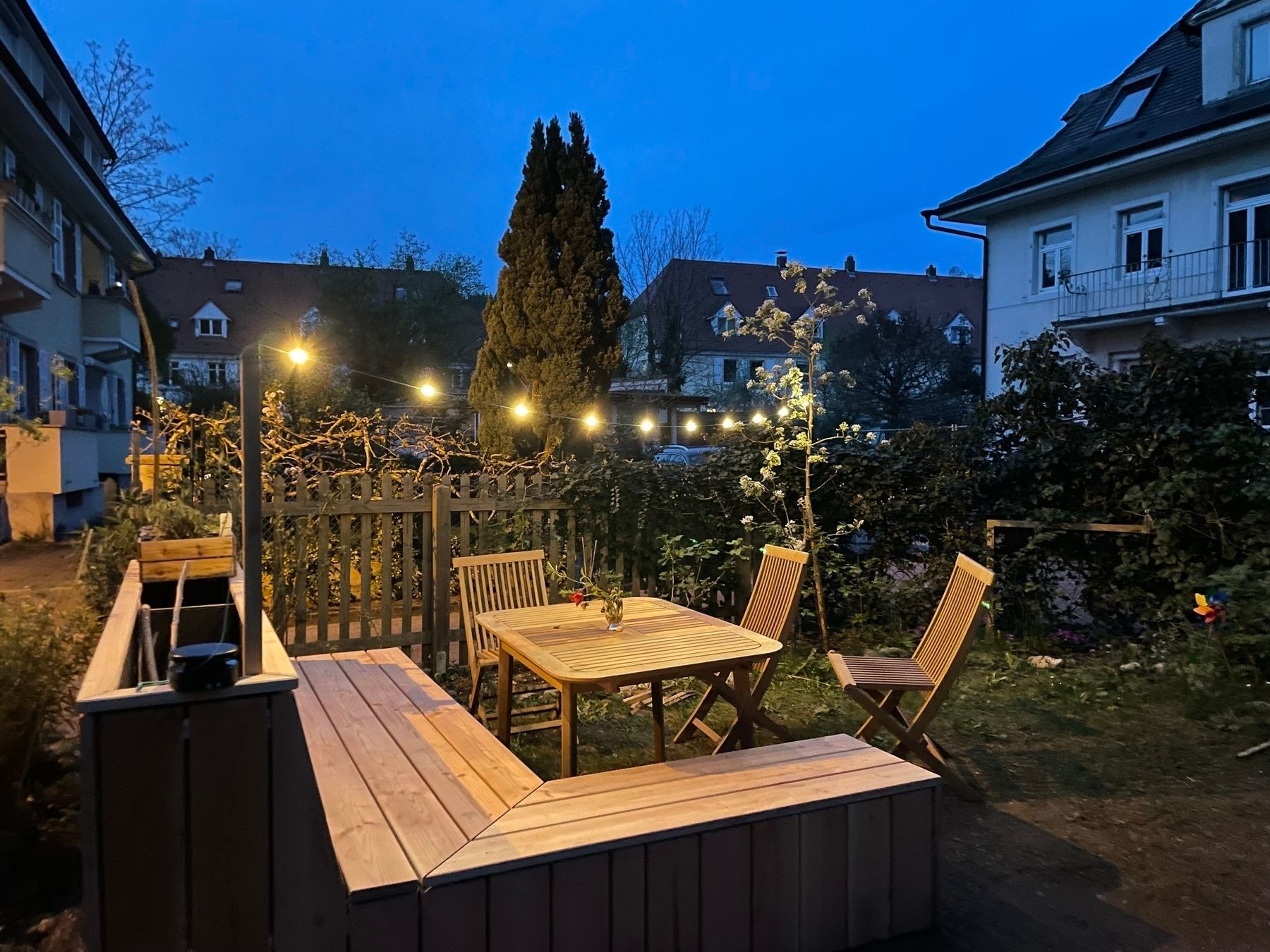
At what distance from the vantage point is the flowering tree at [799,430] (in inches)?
237

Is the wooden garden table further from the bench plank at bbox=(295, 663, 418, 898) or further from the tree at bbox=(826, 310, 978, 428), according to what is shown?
the tree at bbox=(826, 310, 978, 428)

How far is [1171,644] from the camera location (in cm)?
549

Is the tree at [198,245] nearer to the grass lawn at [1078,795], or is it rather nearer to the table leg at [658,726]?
the grass lawn at [1078,795]

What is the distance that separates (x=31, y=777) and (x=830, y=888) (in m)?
2.64

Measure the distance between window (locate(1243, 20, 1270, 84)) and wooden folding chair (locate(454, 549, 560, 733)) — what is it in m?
15.2

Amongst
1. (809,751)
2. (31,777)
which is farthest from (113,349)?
(809,751)

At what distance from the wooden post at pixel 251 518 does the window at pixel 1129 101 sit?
18.3 metres

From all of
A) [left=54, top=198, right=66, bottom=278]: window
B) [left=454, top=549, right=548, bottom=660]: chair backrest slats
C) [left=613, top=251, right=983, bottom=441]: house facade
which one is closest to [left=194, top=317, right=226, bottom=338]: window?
[left=613, top=251, right=983, bottom=441]: house facade

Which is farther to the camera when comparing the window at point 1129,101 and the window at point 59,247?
the window at point 1129,101

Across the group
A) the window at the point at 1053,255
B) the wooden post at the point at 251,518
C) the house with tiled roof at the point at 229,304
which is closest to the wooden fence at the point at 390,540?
the wooden post at the point at 251,518

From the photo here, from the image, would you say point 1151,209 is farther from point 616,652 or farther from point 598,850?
point 598,850

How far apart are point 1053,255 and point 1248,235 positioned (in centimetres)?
343

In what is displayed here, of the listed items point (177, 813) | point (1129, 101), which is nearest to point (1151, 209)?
point (1129, 101)

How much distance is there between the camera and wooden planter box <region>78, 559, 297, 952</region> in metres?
1.73
